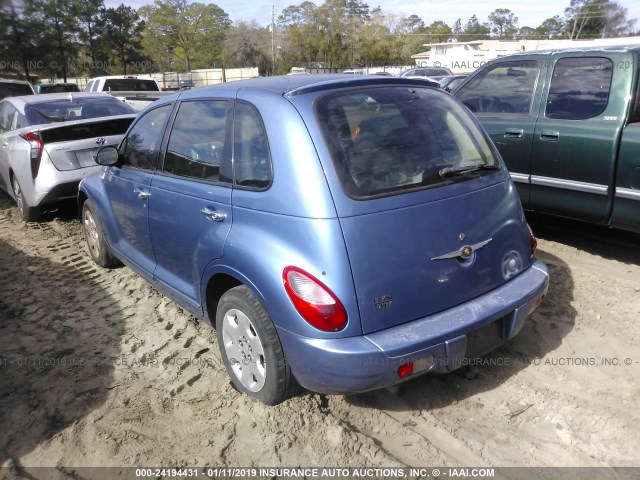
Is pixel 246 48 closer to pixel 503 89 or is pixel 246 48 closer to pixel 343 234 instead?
pixel 503 89

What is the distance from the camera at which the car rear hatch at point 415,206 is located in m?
2.46

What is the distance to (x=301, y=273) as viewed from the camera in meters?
2.43

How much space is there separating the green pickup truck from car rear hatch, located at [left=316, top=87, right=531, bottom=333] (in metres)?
1.75

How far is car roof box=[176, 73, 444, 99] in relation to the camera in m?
2.83

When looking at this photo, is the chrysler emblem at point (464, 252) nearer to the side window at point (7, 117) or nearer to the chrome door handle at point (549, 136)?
the chrome door handle at point (549, 136)

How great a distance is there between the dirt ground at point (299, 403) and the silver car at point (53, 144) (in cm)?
230

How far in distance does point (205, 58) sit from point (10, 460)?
59.6 meters

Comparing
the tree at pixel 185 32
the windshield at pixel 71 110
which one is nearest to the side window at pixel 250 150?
the windshield at pixel 71 110

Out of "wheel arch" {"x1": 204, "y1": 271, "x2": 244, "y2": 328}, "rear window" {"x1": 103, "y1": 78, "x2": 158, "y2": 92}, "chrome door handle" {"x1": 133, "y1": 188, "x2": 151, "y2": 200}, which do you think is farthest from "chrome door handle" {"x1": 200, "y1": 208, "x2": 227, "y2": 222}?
"rear window" {"x1": 103, "y1": 78, "x2": 158, "y2": 92}

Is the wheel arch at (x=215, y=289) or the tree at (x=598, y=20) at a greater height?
the tree at (x=598, y=20)

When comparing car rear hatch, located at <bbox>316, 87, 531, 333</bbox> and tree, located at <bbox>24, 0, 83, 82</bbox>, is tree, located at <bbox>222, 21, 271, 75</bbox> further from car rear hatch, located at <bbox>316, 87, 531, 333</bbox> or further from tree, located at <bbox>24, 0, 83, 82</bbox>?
car rear hatch, located at <bbox>316, 87, 531, 333</bbox>

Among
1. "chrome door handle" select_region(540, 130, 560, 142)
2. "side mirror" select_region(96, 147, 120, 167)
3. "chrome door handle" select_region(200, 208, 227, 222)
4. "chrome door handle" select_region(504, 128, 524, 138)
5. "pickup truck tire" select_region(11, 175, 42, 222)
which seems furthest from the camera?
"pickup truck tire" select_region(11, 175, 42, 222)

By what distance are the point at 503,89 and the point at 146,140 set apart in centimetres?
366

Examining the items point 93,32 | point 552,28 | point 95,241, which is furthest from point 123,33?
point 552,28
